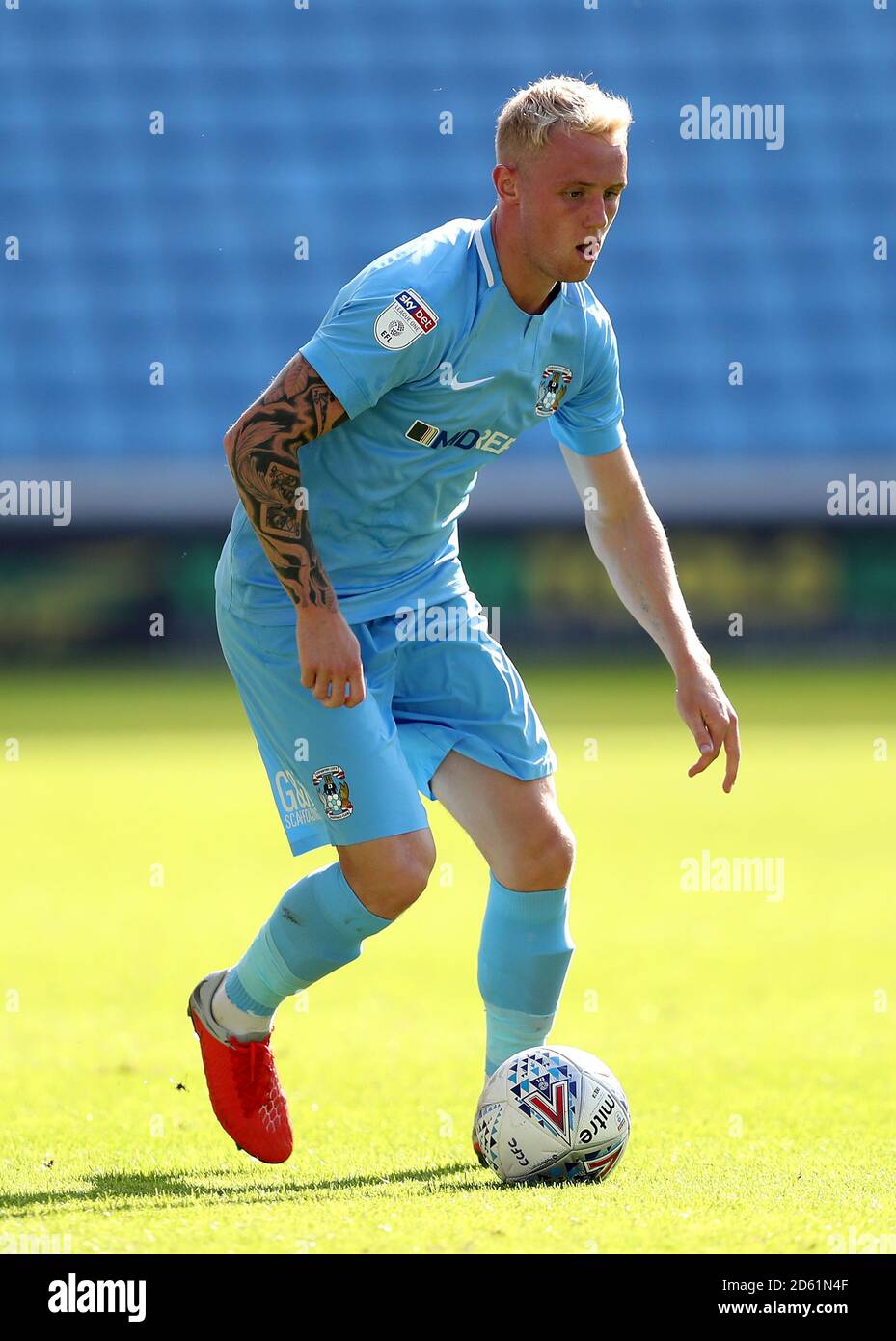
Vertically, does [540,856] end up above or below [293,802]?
below

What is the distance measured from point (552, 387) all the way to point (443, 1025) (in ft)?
9.80

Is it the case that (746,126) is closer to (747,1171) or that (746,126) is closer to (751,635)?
(751,635)

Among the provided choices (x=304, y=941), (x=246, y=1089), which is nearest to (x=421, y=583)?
(x=304, y=941)

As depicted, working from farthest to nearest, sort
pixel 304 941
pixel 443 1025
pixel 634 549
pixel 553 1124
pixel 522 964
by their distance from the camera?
1. pixel 443 1025
2. pixel 634 549
3. pixel 522 964
4. pixel 304 941
5. pixel 553 1124

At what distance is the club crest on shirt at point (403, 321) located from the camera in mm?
4453

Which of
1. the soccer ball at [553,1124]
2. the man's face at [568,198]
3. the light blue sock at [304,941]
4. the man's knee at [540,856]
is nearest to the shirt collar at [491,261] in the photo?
the man's face at [568,198]

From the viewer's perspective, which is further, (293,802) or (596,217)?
(293,802)

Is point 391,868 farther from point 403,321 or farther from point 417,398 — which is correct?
point 403,321

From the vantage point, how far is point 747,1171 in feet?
15.4

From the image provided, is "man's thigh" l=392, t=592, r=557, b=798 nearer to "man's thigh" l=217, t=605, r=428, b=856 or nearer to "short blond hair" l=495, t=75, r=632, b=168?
"man's thigh" l=217, t=605, r=428, b=856

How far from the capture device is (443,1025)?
279 inches

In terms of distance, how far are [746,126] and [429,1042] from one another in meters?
26.3

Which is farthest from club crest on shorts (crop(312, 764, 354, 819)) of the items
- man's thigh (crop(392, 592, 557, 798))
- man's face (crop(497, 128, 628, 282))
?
man's face (crop(497, 128, 628, 282))

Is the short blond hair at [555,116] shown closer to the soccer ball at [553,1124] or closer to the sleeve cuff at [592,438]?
the sleeve cuff at [592,438]
